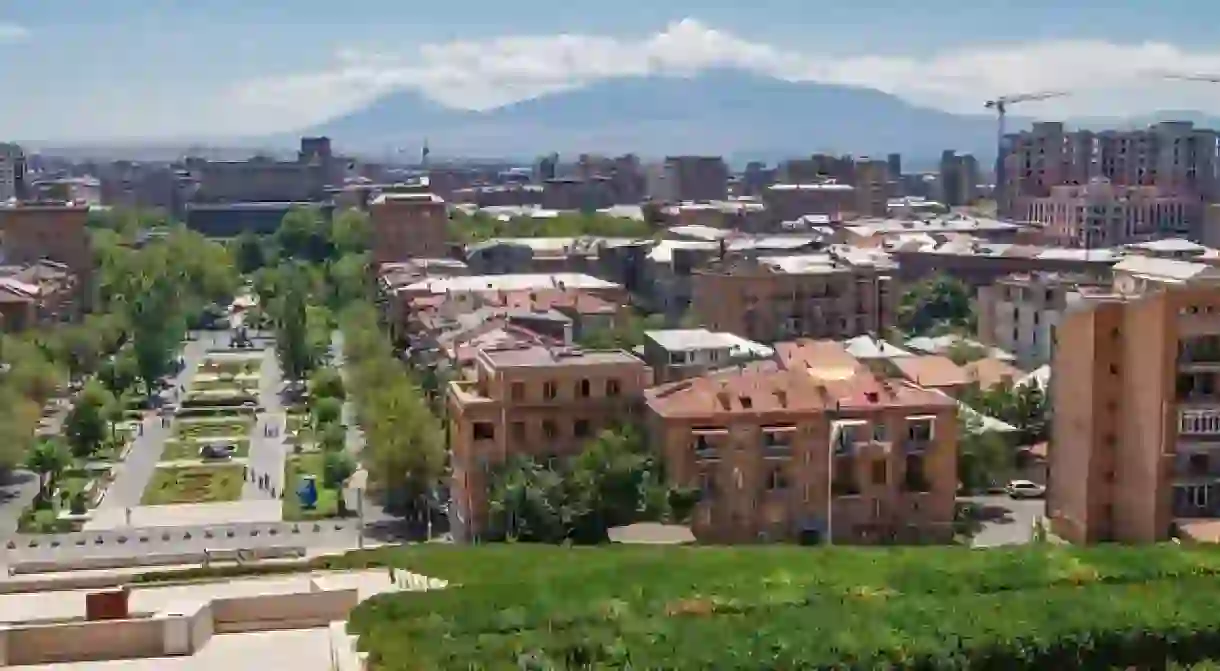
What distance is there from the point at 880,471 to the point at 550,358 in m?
7.26

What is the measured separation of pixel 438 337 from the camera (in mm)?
47219

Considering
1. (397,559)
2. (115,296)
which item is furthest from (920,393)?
(115,296)

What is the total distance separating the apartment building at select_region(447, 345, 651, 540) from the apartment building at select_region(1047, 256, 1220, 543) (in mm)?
8896

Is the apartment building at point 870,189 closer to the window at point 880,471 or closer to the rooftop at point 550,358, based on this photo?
the rooftop at point 550,358

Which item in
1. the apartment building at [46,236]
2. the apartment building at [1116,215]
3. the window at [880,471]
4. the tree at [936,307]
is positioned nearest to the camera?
the window at [880,471]

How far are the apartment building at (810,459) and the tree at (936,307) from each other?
33.2 m

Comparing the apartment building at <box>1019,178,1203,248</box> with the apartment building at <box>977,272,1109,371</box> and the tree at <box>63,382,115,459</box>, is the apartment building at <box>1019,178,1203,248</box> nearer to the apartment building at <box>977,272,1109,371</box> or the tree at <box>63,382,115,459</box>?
the apartment building at <box>977,272,1109,371</box>

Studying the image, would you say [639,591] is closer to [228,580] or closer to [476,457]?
[228,580]

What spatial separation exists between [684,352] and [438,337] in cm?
1016

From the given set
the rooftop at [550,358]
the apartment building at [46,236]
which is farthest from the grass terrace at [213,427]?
the apartment building at [46,236]

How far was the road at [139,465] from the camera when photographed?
3997 cm

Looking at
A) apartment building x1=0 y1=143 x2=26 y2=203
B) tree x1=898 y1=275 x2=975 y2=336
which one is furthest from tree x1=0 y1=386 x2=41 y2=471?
apartment building x1=0 y1=143 x2=26 y2=203

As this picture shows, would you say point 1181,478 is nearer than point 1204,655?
No

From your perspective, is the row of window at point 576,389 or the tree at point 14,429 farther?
the tree at point 14,429
